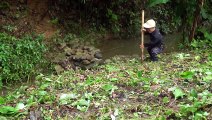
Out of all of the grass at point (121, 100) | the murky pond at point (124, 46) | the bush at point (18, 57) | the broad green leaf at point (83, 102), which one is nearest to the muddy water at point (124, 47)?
the murky pond at point (124, 46)

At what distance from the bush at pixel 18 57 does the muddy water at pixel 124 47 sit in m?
2.43

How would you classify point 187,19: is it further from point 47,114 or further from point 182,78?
point 47,114

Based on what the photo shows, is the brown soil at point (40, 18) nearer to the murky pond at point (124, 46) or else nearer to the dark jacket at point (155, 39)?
the murky pond at point (124, 46)

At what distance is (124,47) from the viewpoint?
41.1ft

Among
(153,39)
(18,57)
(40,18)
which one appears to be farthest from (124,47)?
(18,57)

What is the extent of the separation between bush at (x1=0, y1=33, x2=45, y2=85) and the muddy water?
2.43 m

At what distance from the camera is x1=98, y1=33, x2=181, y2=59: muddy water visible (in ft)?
39.0

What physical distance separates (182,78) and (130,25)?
8582 millimetres

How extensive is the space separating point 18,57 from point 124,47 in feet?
14.5

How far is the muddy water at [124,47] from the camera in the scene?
11883 mm

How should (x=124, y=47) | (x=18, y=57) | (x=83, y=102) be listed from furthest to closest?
(x=124, y=47) < (x=18, y=57) < (x=83, y=102)

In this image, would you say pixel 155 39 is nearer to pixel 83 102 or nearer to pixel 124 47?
pixel 124 47

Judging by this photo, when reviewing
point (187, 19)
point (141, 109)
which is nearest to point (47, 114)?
point (141, 109)

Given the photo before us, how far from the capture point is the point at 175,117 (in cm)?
348
